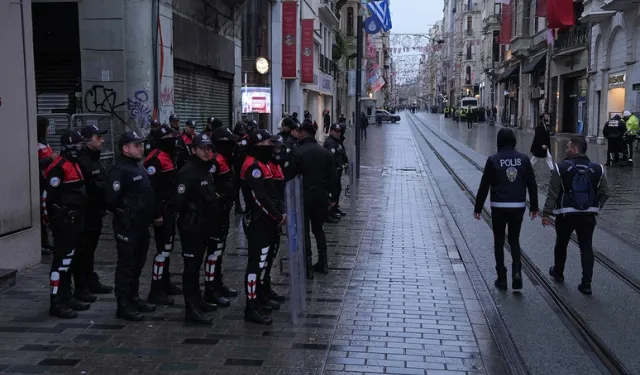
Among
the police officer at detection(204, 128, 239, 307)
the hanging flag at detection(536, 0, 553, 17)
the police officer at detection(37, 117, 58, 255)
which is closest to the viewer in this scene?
the police officer at detection(204, 128, 239, 307)

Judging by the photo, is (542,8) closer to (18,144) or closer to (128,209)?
(18,144)

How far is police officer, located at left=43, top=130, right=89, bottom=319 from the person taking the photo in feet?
20.9

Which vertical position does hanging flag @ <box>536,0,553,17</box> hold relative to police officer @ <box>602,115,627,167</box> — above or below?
above

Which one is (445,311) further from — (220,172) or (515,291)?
(220,172)

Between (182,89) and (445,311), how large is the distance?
12.1m

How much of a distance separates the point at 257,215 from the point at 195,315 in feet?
3.59

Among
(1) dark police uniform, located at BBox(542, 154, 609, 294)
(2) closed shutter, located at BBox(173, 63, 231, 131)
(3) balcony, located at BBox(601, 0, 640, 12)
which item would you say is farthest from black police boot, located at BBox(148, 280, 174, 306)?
(3) balcony, located at BBox(601, 0, 640, 12)

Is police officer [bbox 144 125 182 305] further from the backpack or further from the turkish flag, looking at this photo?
the turkish flag

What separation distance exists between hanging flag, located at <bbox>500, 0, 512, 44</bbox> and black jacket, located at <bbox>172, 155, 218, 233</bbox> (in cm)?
5293

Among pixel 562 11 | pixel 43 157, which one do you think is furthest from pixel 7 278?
pixel 562 11

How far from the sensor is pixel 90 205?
22.2ft

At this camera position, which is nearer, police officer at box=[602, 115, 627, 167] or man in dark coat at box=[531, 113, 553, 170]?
man in dark coat at box=[531, 113, 553, 170]

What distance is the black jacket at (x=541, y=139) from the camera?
1849 centimetres

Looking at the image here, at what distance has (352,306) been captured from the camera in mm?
6902
